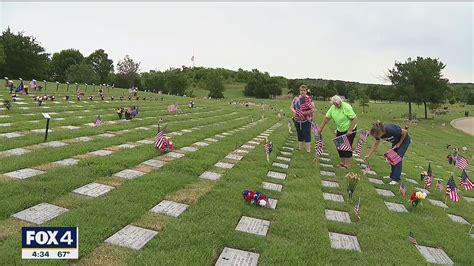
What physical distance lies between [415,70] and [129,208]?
48.2m

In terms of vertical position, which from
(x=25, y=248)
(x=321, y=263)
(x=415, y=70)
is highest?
(x=415, y=70)

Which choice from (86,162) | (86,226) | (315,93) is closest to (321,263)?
(86,226)

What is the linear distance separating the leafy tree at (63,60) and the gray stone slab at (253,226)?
8123 cm

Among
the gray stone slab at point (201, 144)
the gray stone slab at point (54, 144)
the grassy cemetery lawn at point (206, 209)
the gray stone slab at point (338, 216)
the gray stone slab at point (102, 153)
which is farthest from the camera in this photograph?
the gray stone slab at point (201, 144)

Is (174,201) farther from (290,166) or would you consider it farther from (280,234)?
(290,166)

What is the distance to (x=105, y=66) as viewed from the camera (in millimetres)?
77312

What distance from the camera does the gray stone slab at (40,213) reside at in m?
4.33

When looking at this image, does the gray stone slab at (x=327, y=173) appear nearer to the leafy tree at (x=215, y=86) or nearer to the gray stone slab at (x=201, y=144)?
the gray stone slab at (x=201, y=144)

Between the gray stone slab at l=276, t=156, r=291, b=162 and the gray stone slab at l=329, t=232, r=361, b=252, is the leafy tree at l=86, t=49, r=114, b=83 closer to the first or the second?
the gray stone slab at l=276, t=156, r=291, b=162

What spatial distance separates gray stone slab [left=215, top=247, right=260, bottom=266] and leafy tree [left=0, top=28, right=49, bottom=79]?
58.8 metres

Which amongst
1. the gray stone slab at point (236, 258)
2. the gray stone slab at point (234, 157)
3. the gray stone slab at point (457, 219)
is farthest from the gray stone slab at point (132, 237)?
the gray stone slab at point (457, 219)

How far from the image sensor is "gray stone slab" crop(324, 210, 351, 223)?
5649 millimetres

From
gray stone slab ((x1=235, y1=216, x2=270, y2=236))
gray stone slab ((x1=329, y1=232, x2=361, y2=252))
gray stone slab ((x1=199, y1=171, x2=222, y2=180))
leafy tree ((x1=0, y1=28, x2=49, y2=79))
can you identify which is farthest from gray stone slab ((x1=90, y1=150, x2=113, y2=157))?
leafy tree ((x1=0, y1=28, x2=49, y2=79))

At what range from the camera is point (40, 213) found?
4.52 metres
